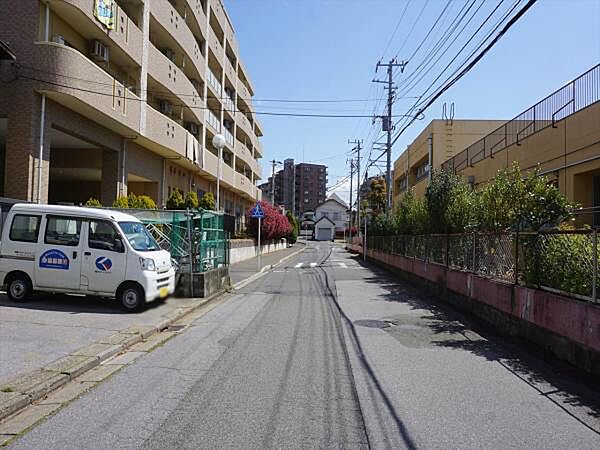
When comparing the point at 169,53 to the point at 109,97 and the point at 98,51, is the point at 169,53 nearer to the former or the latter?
the point at 98,51

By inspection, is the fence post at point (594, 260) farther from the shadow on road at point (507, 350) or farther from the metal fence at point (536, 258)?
the shadow on road at point (507, 350)

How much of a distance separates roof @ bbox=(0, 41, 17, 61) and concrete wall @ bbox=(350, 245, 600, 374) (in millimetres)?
13790

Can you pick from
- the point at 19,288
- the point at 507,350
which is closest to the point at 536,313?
the point at 507,350

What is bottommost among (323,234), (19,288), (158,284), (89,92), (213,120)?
(19,288)

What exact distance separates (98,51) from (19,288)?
11.3m

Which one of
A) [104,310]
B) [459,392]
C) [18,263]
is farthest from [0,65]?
[459,392]

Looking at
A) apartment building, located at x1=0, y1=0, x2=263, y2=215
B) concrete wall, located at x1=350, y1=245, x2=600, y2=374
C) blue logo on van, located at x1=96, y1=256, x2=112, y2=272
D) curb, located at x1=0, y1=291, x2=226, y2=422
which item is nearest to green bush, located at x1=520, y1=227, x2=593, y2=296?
concrete wall, located at x1=350, y1=245, x2=600, y2=374

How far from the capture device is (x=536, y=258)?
350 inches

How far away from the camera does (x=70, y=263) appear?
1099 cm

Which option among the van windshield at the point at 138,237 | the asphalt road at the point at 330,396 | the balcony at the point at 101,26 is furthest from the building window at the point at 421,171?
the asphalt road at the point at 330,396

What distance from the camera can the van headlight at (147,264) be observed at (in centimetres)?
1096

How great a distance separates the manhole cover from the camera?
10.6 m

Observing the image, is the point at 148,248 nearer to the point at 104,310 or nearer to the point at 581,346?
the point at 104,310

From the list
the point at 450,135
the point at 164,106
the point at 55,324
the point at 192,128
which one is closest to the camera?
the point at 55,324
